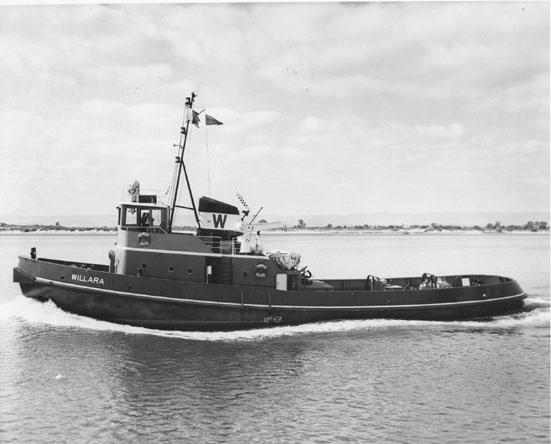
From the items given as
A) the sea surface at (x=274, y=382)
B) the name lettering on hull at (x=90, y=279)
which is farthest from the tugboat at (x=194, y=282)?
the sea surface at (x=274, y=382)

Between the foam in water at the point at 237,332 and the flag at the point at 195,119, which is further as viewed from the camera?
the flag at the point at 195,119

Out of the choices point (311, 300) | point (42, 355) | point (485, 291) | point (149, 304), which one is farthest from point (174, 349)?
point (485, 291)

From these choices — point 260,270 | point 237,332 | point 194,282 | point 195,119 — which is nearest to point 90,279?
point 194,282

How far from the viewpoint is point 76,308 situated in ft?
56.5

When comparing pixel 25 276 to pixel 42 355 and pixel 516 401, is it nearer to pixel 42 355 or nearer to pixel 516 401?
pixel 42 355

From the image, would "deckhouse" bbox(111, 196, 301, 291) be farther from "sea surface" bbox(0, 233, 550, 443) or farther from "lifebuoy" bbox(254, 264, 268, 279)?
"sea surface" bbox(0, 233, 550, 443)

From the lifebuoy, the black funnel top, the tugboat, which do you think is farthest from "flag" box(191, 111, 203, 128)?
the lifebuoy

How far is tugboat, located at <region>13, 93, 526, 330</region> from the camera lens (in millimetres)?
17031

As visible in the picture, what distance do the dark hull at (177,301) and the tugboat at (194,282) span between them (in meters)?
0.03

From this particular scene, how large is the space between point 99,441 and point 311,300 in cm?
965

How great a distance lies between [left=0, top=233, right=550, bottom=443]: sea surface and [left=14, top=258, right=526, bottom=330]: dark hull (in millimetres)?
394

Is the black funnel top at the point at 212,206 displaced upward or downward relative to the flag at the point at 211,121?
downward

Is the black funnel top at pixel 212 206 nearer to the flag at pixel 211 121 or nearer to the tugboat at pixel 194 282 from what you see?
the tugboat at pixel 194 282

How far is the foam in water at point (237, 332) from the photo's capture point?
1697 cm
